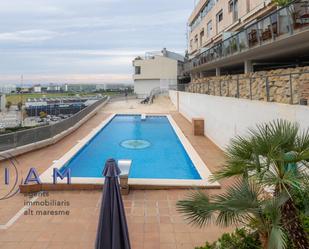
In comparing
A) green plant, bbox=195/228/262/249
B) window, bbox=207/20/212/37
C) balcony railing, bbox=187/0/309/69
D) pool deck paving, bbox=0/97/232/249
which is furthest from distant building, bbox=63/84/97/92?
green plant, bbox=195/228/262/249

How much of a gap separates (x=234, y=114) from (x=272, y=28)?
428cm

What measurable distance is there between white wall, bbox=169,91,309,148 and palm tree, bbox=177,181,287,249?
3378 mm

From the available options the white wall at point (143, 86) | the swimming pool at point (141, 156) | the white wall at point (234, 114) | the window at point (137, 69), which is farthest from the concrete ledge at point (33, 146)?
the window at point (137, 69)

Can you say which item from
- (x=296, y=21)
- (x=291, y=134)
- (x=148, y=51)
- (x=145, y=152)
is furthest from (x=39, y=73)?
(x=291, y=134)

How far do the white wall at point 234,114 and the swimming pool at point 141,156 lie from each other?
4.89 feet

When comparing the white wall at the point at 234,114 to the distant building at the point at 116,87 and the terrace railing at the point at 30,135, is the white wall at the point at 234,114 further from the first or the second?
the distant building at the point at 116,87

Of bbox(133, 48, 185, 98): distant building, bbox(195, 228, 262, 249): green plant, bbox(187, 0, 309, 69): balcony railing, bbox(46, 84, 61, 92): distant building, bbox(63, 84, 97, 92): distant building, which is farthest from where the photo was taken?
bbox(63, 84, 97, 92): distant building

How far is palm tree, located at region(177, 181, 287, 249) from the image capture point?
9.57 ft

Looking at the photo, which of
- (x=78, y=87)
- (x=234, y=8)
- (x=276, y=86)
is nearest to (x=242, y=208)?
(x=276, y=86)

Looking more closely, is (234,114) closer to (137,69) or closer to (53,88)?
(137,69)

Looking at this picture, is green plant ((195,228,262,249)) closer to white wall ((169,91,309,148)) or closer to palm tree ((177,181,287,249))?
palm tree ((177,181,287,249))

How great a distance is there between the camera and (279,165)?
299cm

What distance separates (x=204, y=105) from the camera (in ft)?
53.0

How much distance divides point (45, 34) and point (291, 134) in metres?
24.7
